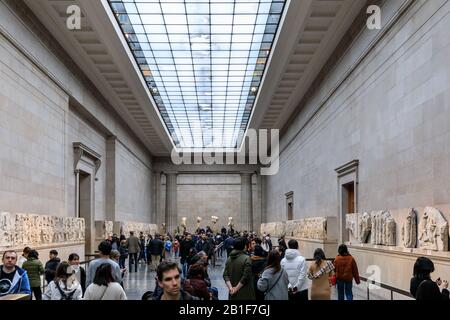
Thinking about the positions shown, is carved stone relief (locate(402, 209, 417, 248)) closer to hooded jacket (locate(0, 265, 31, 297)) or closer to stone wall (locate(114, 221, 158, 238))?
hooded jacket (locate(0, 265, 31, 297))

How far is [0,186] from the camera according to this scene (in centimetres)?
1573

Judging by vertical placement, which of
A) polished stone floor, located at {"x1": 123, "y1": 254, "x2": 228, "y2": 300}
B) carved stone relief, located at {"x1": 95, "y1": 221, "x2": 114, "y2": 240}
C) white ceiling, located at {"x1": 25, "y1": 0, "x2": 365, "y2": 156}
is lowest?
polished stone floor, located at {"x1": 123, "y1": 254, "x2": 228, "y2": 300}

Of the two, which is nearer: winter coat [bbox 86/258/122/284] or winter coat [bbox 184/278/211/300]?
winter coat [bbox 184/278/211/300]

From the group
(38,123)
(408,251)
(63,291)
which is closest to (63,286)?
(63,291)

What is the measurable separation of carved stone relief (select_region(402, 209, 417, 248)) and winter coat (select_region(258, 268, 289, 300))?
19.6 feet

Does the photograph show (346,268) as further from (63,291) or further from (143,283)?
(143,283)

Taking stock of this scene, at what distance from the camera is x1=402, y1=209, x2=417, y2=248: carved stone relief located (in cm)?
1287

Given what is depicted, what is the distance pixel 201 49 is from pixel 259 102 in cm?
738

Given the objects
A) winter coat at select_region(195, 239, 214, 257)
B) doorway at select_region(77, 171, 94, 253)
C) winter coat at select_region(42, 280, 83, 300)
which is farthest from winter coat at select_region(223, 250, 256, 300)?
doorway at select_region(77, 171, 94, 253)

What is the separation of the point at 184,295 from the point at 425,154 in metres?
9.88

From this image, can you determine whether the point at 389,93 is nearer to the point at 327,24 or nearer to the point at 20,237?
the point at 327,24

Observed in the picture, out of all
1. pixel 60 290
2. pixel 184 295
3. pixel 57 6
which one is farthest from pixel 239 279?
pixel 57 6

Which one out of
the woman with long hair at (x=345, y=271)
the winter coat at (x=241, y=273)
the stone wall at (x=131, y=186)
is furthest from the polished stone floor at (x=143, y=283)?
the stone wall at (x=131, y=186)

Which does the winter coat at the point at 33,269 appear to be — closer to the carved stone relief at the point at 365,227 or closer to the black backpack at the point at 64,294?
the black backpack at the point at 64,294
